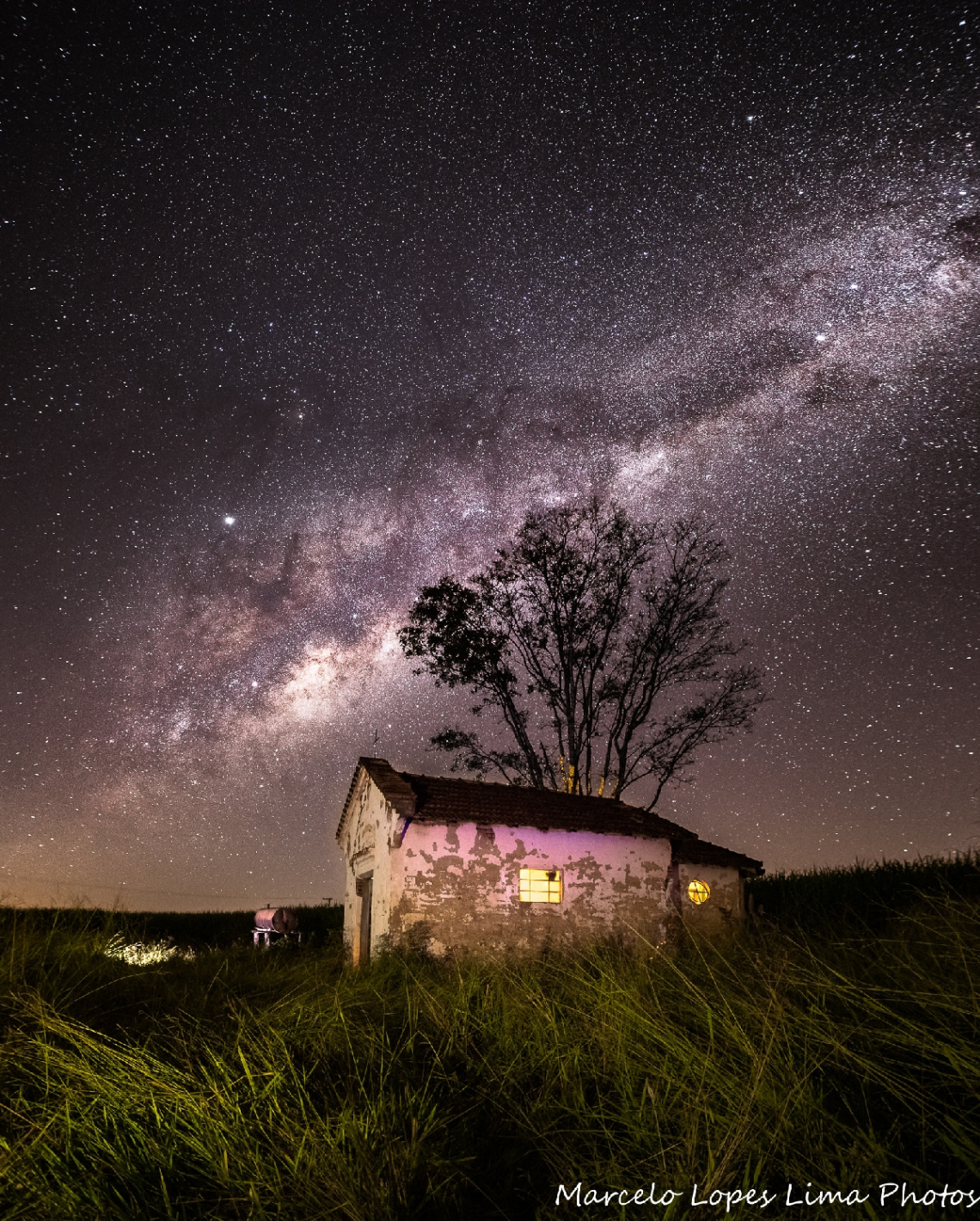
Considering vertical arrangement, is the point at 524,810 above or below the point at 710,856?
above

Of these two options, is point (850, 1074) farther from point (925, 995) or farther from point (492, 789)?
point (492, 789)

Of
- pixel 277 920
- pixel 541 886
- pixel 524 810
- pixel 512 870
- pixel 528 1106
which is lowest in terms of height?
pixel 277 920

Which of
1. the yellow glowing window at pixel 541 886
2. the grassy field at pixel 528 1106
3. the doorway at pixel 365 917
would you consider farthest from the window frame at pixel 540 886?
the grassy field at pixel 528 1106

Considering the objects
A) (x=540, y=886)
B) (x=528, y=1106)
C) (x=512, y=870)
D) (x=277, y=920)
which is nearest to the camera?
(x=528, y=1106)

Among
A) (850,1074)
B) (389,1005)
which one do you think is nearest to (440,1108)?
(850,1074)

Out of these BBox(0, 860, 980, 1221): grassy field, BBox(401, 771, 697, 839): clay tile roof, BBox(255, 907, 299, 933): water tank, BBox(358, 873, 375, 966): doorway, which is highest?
BBox(401, 771, 697, 839): clay tile roof

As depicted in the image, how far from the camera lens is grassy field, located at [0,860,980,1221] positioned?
8.70 feet

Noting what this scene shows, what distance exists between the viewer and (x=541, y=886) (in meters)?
13.7

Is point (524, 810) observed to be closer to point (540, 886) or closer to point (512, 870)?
point (512, 870)

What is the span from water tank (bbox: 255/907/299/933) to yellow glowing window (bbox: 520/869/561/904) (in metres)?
14.6

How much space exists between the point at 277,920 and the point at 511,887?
48.3ft

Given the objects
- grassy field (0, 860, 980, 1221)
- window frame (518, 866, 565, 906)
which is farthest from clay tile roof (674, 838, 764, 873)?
grassy field (0, 860, 980, 1221)

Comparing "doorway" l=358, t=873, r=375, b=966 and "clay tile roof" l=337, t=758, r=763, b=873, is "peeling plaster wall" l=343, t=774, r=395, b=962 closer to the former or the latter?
"doorway" l=358, t=873, r=375, b=966

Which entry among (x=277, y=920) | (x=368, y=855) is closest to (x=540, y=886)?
(x=368, y=855)
